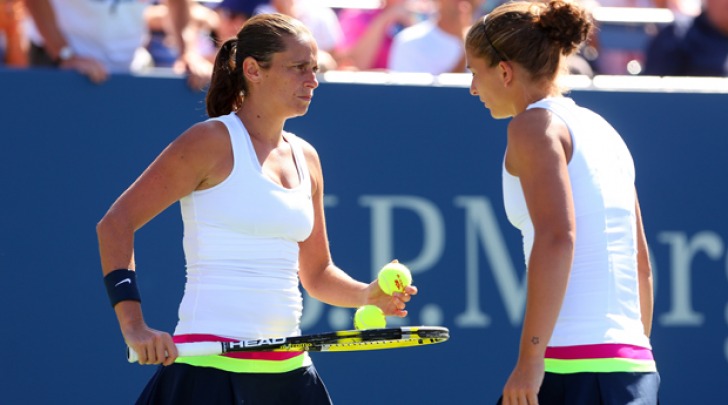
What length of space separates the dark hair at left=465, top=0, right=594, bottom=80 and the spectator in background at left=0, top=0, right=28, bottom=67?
328 cm

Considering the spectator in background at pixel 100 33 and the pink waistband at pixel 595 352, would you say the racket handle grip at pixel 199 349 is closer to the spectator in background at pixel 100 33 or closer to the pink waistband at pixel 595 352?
the pink waistband at pixel 595 352

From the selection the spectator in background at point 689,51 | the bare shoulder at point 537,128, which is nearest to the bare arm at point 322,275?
the bare shoulder at point 537,128

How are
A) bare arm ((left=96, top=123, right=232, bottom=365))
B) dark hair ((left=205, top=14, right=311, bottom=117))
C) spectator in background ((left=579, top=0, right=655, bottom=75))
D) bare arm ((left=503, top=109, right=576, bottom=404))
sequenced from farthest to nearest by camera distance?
spectator in background ((left=579, top=0, right=655, bottom=75))
dark hair ((left=205, top=14, right=311, bottom=117))
bare arm ((left=96, top=123, right=232, bottom=365))
bare arm ((left=503, top=109, right=576, bottom=404))

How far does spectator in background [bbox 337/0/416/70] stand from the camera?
6723 millimetres

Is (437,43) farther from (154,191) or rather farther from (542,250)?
(542,250)

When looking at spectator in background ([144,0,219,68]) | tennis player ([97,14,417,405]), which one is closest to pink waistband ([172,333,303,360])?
tennis player ([97,14,417,405])

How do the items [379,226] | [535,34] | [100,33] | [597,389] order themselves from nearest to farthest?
[597,389] → [535,34] → [379,226] → [100,33]

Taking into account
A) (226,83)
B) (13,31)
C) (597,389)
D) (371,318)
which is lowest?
(597,389)

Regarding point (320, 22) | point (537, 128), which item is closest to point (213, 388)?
point (537, 128)

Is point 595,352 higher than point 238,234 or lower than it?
lower

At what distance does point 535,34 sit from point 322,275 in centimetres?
108

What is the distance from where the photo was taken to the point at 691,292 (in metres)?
5.54

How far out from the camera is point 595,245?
9.74ft

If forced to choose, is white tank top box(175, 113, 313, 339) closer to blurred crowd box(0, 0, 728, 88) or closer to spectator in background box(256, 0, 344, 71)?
blurred crowd box(0, 0, 728, 88)
